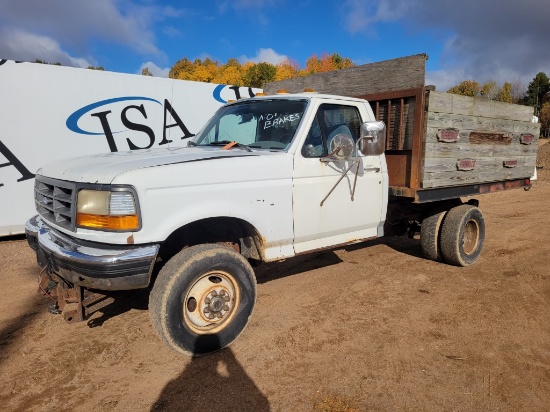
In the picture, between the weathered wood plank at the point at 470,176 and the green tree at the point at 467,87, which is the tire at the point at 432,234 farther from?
the green tree at the point at 467,87

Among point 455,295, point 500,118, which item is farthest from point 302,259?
point 500,118

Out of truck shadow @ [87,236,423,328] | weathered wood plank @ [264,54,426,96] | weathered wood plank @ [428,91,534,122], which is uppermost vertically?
weathered wood plank @ [264,54,426,96]

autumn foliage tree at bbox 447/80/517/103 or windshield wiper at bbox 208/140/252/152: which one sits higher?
autumn foliage tree at bbox 447/80/517/103

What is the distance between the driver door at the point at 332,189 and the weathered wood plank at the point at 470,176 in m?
0.74

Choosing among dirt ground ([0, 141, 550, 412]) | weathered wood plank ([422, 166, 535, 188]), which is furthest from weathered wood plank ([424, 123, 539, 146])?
dirt ground ([0, 141, 550, 412])

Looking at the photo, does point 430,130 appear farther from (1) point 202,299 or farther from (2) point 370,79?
(1) point 202,299

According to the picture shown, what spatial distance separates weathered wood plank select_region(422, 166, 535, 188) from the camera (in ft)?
15.6

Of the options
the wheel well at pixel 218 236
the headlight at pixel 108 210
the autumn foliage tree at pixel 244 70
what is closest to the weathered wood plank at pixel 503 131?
the wheel well at pixel 218 236

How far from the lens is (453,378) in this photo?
295 cm

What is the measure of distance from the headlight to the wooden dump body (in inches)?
125

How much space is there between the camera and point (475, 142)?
533 centimetres

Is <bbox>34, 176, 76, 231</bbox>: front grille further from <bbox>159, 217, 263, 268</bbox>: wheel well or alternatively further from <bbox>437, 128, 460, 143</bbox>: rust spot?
<bbox>437, 128, 460, 143</bbox>: rust spot

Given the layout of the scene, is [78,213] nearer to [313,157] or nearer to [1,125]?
[313,157]

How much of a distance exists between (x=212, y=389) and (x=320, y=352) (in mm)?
945
